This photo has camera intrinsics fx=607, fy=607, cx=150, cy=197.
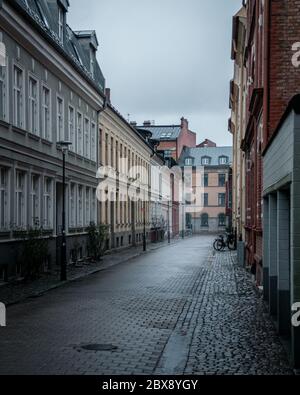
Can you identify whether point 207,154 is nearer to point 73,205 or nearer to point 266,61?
point 73,205

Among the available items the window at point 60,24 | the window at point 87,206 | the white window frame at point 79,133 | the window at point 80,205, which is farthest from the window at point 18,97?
the window at point 87,206

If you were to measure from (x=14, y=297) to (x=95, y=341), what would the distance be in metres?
5.80

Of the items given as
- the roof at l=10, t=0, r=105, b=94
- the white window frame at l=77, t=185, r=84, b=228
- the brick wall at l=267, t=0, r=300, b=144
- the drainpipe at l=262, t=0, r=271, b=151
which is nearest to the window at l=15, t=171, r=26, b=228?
the roof at l=10, t=0, r=105, b=94

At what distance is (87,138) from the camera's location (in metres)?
30.2

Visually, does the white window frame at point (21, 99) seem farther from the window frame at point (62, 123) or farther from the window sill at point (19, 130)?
the window frame at point (62, 123)

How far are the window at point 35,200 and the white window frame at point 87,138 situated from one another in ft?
26.7

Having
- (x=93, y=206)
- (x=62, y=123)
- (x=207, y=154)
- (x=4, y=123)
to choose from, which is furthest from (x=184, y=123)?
(x=4, y=123)

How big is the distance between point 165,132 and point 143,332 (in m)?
80.4

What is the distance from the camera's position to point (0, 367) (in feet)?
25.0

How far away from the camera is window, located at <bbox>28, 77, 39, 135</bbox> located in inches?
807

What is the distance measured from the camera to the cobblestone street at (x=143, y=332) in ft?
25.6

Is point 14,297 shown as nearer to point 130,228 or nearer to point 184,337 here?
point 184,337

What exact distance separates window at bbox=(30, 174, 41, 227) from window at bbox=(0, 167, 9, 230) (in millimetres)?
2438

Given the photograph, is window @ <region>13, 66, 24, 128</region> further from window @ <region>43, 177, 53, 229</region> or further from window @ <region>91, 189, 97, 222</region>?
window @ <region>91, 189, 97, 222</region>
